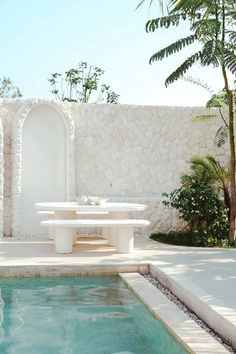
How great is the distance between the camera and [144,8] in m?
9.77

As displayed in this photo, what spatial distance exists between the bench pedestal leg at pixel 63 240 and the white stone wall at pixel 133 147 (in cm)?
276

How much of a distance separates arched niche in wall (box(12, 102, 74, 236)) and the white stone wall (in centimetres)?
10

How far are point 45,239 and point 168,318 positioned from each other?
6.66 m

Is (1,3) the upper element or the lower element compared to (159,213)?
upper

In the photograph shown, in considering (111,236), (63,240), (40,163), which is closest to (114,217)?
(111,236)

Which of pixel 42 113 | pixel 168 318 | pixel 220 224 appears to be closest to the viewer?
pixel 168 318

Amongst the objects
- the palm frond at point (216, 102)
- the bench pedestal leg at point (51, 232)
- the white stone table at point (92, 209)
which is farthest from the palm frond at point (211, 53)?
the bench pedestal leg at point (51, 232)

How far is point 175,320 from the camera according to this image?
468 cm

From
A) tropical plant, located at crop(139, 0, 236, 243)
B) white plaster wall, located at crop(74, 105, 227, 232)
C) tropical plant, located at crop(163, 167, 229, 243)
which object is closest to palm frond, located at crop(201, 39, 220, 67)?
tropical plant, located at crop(139, 0, 236, 243)

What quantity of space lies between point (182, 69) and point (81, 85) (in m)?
14.5

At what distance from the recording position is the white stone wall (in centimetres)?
1173

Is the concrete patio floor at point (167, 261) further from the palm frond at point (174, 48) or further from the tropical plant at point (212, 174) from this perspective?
the palm frond at point (174, 48)

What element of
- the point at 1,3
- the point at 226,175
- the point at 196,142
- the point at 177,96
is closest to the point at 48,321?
the point at 226,175

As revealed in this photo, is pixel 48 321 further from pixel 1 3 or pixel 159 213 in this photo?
pixel 1 3
